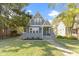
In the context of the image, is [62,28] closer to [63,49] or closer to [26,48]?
[63,49]

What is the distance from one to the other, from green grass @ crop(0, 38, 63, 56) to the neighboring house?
50 centimetres

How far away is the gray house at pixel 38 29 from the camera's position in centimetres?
593

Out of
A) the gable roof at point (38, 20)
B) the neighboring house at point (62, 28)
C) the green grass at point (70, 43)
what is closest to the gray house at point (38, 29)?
the gable roof at point (38, 20)

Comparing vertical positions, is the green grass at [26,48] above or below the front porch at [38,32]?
below

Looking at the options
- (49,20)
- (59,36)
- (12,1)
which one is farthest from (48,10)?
(12,1)

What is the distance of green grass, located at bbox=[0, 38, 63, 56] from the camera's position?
527cm

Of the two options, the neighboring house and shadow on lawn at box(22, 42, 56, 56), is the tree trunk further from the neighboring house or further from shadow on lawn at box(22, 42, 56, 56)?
shadow on lawn at box(22, 42, 56, 56)

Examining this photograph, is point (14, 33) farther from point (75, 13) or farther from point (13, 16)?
point (75, 13)

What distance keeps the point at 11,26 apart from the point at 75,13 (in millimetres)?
1988

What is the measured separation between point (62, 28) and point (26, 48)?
125cm

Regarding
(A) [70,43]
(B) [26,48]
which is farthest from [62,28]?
(B) [26,48]

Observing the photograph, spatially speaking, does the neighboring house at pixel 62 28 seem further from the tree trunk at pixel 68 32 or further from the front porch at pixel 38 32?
the front porch at pixel 38 32

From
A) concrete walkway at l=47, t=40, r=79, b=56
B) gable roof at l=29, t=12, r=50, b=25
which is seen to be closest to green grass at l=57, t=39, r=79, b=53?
concrete walkway at l=47, t=40, r=79, b=56

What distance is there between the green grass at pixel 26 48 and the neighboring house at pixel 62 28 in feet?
1.63
